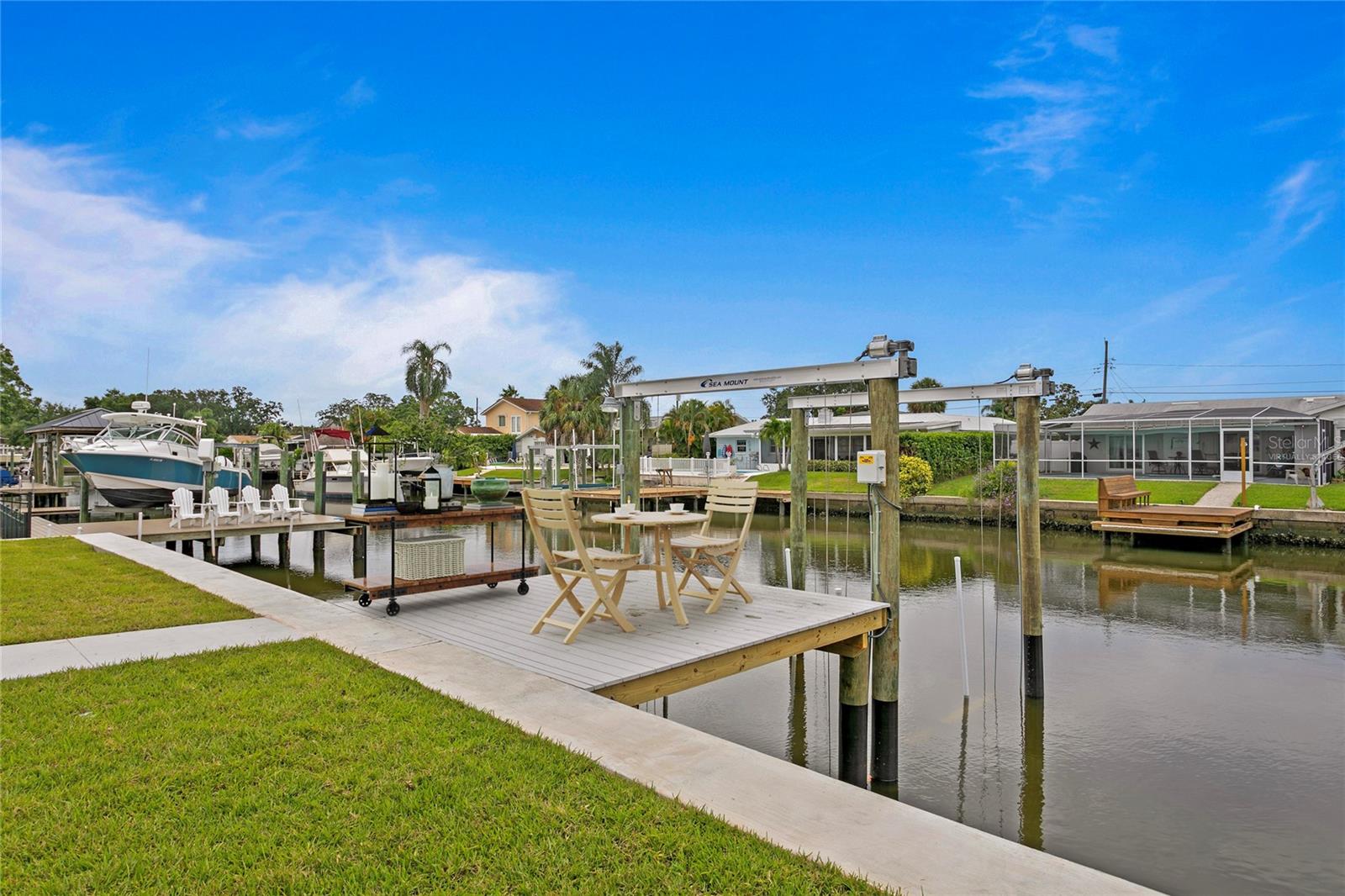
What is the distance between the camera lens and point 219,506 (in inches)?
634

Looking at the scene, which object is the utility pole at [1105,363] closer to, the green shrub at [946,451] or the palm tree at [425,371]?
the green shrub at [946,451]

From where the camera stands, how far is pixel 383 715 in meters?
3.95

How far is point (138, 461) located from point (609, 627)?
21772 mm

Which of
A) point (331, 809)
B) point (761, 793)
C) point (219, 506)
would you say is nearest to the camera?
point (331, 809)

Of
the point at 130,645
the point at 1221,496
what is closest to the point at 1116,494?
the point at 1221,496

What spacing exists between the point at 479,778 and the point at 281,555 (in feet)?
53.9

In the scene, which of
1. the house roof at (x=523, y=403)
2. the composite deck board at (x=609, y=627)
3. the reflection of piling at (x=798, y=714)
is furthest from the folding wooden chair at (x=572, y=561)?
the house roof at (x=523, y=403)

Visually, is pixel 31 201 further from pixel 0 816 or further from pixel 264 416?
pixel 264 416

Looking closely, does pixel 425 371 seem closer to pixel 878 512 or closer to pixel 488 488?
pixel 488 488

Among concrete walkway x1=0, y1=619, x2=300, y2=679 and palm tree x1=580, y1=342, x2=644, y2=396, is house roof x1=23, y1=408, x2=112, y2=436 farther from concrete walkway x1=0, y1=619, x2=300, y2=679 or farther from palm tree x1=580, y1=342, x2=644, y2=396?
palm tree x1=580, y1=342, x2=644, y2=396

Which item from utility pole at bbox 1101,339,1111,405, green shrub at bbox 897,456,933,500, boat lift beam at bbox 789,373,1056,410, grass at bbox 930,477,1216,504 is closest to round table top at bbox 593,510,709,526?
boat lift beam at bbox 789,373,1056,410

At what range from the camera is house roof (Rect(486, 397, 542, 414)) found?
68519 mm

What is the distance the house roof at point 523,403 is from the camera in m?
68.5

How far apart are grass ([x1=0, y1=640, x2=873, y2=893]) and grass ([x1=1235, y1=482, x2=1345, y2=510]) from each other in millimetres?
24456
